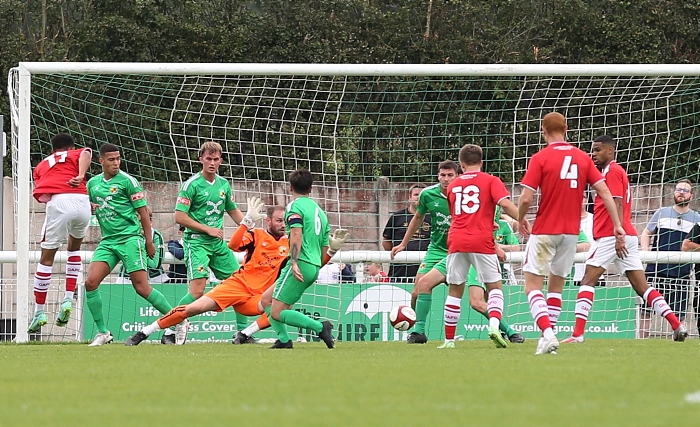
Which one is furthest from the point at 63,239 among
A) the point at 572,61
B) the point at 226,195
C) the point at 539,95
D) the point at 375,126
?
the point at 572,61

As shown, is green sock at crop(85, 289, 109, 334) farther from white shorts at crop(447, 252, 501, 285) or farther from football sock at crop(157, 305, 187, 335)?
white shorts at crop(447, 252, 501, 285)

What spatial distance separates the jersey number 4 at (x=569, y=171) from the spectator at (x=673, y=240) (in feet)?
16.8

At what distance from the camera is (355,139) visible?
53.8ft

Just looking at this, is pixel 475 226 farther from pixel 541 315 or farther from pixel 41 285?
pixel 41 285

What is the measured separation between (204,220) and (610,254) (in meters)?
4.41

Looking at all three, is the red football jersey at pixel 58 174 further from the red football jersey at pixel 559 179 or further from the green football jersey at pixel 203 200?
the red football jersey at pixel 559 179

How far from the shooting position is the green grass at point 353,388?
18.6 feet

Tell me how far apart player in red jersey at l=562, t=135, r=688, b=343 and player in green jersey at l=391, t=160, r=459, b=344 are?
1.53 meters

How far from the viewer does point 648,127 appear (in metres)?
16.0

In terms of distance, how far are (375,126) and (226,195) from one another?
3367mm

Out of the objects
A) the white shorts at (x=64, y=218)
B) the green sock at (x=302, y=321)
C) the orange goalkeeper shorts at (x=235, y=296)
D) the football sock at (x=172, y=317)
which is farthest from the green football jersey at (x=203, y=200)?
the green sock at (x=302, y=321)

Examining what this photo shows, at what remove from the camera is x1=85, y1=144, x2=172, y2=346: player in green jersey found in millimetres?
12664

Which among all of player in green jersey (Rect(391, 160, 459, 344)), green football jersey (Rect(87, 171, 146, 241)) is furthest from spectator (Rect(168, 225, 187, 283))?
player in green jersey (Rect(391, 160, 459, 344))

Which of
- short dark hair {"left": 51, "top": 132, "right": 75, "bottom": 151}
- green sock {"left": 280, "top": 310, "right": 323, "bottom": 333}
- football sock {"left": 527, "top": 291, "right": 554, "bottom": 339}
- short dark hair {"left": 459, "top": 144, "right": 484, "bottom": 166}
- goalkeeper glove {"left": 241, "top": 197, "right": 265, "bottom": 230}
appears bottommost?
green sock {"left": 280, "top": 310, "right": 323, "bottom": 333}
